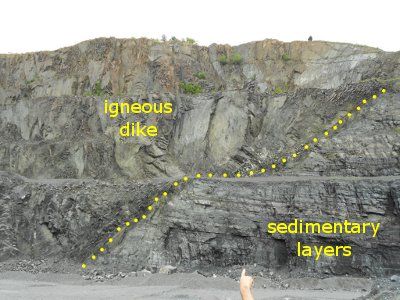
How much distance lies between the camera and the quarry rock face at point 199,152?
50.7 feet

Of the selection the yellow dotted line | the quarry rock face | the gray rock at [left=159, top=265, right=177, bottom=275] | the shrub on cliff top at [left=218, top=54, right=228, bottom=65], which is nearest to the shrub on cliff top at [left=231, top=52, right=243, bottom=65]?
the quarry rock face

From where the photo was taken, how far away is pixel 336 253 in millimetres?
14781

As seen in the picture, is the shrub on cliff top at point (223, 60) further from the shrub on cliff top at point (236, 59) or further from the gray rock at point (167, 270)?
the gray rock at point (167, 270)

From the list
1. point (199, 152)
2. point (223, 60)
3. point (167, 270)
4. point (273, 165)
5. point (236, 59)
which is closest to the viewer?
point (167, 270)

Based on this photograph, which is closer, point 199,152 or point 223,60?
point 199,152

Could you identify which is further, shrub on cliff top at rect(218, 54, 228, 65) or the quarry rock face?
shrub on cliff top at rect(218, 54, 228, 65)

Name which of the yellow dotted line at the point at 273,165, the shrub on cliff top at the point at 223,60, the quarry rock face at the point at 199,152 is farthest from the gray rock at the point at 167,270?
the shrub on cliff top at the point at 223,60

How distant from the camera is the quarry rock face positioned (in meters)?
15.4

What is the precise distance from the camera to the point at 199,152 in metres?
19.7

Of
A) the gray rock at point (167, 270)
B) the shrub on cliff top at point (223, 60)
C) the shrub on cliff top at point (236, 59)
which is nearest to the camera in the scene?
the gray rock at point (167, 270)

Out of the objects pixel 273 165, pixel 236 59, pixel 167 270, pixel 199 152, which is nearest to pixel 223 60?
pixel 236 59

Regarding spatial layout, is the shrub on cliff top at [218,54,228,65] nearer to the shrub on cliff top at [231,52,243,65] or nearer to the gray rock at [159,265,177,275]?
the shrub on cliff top at [231,52,243,65]

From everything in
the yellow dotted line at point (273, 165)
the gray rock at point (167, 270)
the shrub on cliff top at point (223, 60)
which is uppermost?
the shrub on cliff top at point (223, 60)

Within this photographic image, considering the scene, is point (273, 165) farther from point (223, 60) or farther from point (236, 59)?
point (223, 60)
